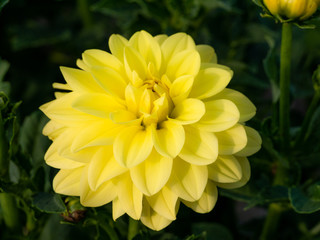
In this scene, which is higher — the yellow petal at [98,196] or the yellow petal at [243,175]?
the yellow petal at [98,196]

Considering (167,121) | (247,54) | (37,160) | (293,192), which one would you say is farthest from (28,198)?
(247,54)

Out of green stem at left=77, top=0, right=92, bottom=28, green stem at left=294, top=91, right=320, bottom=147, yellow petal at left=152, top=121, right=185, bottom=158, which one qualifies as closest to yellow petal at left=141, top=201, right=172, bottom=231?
yellow petal at left=152, top=121, right=185, bottom=158

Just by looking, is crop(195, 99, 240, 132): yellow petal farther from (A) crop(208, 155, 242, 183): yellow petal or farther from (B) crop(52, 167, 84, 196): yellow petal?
(B) crop(52, 167, 84, 196): yellow petal

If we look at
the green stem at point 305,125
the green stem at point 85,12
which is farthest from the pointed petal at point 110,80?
the green stem at point 85,12

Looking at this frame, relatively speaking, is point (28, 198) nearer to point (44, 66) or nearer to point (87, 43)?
point (87, 43)

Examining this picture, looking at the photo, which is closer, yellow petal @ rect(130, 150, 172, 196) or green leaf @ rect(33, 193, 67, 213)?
yellow petal @ rect(130, 150, 172, 196)

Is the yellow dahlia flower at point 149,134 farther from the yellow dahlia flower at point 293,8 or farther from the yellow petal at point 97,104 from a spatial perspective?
the yellow dahlia flower at point 293,8

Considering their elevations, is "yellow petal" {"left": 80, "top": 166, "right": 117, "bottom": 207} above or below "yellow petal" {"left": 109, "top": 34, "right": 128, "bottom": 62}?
below
